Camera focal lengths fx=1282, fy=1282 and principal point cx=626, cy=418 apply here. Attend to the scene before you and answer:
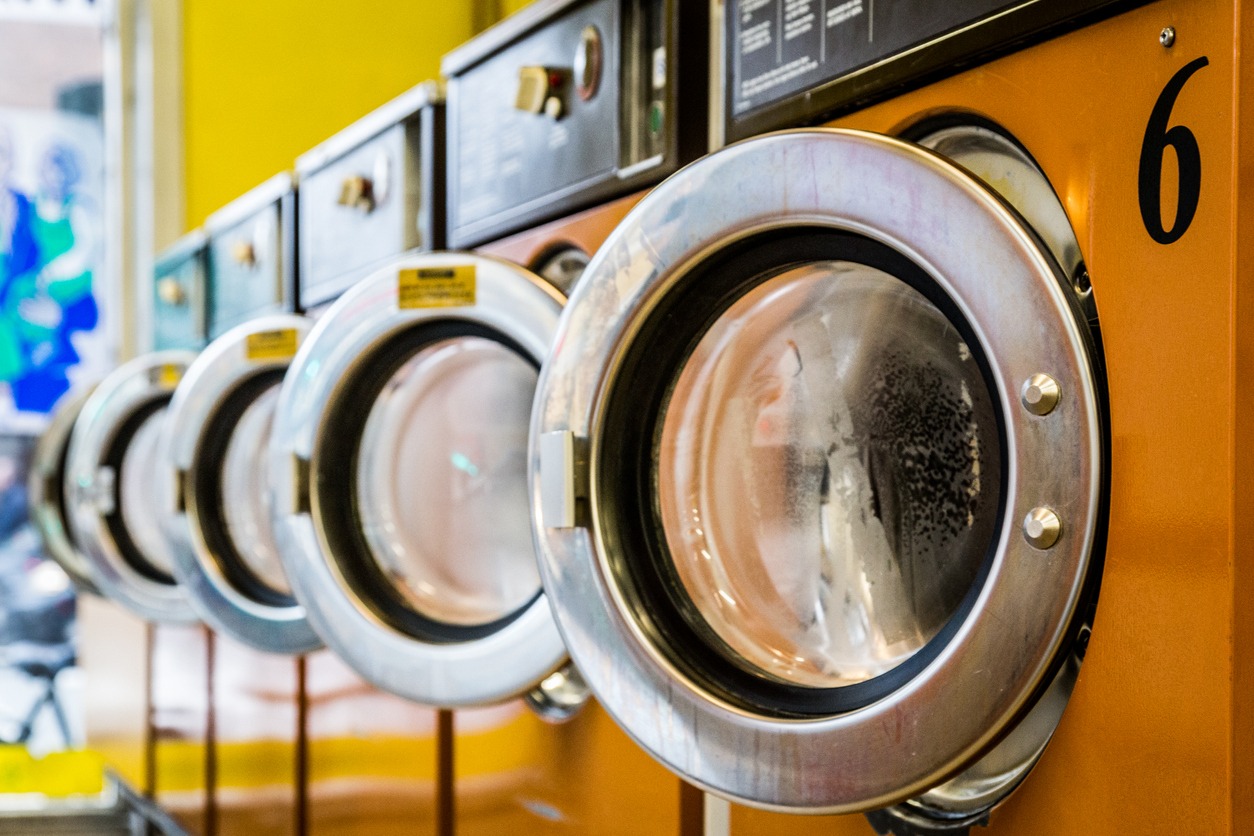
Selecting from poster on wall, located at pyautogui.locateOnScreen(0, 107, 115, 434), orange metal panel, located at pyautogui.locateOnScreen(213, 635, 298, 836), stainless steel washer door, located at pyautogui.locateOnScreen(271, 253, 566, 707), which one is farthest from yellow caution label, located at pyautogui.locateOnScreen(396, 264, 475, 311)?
poster on wall, located at pyautogui.locateOnScreen(0, 107, 115, 434)

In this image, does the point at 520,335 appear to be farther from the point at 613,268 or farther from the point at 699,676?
the point at 699,676

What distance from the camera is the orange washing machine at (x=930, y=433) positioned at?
655 millimetres

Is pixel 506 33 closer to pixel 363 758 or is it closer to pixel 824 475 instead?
pixel 824 475

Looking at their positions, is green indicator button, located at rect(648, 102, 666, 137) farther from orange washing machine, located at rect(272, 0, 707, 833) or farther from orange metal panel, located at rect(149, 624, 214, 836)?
orange metal panel, located at rect(149, 624, 214, 836)

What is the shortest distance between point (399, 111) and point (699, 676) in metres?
1.04

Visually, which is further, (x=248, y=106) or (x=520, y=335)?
(x=248, y=106)

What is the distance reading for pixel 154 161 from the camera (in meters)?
3.14

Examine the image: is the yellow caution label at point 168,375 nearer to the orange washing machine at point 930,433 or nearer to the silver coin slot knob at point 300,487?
the silver coin slot knob at point 300,487

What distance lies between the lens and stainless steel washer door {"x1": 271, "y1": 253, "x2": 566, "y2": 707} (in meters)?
1.27

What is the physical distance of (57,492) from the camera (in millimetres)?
3043

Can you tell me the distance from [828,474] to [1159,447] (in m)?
0.30

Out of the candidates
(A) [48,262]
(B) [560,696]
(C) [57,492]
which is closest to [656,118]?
(B) [560,696]

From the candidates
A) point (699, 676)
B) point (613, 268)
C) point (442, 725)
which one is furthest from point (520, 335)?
point (442, 725)

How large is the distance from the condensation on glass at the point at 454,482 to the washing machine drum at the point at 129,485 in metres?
1.05
